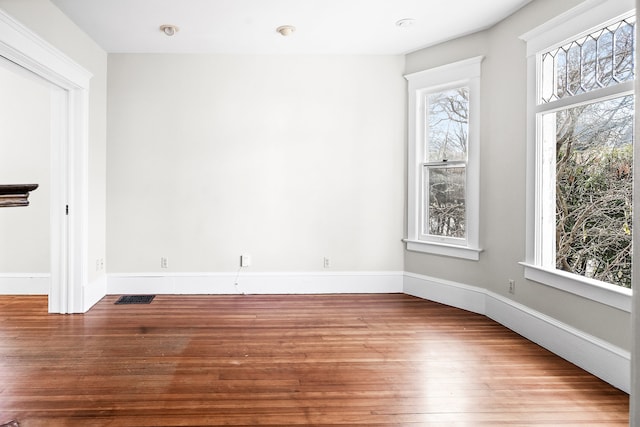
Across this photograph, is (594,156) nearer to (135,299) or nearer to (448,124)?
A: (448,124)

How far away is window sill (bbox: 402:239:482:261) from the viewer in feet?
11.6

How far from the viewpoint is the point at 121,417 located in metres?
1.83

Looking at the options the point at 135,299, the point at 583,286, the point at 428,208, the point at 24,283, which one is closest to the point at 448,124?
the point at 428,208

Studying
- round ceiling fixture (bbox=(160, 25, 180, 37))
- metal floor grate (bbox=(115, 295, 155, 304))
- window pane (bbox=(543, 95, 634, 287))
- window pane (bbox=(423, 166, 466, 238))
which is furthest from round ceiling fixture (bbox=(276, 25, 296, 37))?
metal floor grate (bbox=(115, 295, 155, 304))

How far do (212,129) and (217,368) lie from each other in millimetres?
2607

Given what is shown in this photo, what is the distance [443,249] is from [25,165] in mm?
4466

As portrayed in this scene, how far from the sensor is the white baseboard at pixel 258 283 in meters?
4.02

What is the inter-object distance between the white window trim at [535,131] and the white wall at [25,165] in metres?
4.65

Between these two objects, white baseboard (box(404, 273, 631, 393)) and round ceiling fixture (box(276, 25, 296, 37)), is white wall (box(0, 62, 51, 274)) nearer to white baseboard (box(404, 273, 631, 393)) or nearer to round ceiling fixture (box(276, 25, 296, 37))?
round ceiling fixture (box(276, 25, 296, 37))

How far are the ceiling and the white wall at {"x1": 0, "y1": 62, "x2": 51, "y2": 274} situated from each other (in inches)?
39.7

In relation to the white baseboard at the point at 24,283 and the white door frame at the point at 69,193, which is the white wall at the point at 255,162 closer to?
the white door frame at the point at 69,193

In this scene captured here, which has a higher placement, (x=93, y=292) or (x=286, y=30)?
(x=286, y=30)

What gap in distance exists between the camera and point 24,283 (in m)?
3.92

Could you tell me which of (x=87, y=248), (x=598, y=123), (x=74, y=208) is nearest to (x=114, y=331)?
(x=87, y=248)
